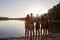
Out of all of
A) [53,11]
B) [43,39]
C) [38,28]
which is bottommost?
[43,39]

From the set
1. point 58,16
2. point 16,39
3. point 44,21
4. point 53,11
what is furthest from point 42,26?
point 53,11

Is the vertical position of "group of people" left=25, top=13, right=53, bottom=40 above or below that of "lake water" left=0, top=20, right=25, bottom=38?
above

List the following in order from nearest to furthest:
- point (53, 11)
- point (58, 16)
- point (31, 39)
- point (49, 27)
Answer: point (31, 39) < point (49, 27) < point (58, 16) < point (53, 11)

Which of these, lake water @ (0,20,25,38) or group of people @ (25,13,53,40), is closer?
group of people @ (25,13,53,40)

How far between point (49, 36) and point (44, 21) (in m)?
0.95

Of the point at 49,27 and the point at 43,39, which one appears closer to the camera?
the point at 43,39

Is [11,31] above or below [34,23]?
below

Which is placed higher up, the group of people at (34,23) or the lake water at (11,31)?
the group of people at (34,23)

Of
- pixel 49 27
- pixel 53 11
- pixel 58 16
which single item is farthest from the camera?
pixel 53 11

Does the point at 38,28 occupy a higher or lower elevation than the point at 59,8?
lower

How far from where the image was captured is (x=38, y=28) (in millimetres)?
8914

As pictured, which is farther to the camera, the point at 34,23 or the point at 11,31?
the point at 11,31

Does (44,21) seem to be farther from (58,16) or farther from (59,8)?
(59,8)

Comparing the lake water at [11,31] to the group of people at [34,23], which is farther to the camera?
the lake water at [11,31]
